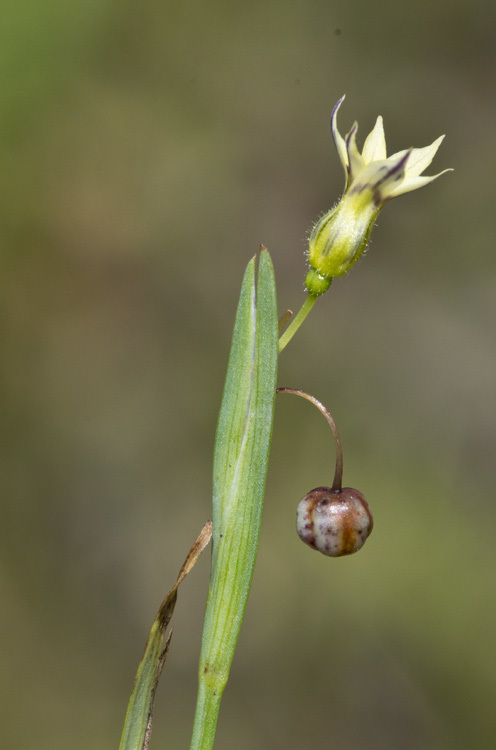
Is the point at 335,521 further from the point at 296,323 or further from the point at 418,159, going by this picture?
the point at 418,159

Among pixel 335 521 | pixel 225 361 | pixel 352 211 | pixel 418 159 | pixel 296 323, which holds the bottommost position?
pixel 335 521

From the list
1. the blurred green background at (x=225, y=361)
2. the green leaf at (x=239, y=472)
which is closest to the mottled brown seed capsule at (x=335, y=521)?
the green leaf at (x=239, y=472)

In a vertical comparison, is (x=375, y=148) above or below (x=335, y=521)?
above

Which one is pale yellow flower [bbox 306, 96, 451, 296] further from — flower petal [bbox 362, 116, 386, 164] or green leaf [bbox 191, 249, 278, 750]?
green leaf [bbox 191, 249, 278, 750]

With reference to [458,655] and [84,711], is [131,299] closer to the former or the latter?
[84,711]

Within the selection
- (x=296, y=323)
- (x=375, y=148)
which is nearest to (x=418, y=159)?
(x=375, y=148)

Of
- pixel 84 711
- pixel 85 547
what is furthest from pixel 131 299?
pixel 84 711

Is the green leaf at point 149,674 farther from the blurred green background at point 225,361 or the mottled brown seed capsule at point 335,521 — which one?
the blurred green background at point 225,361
